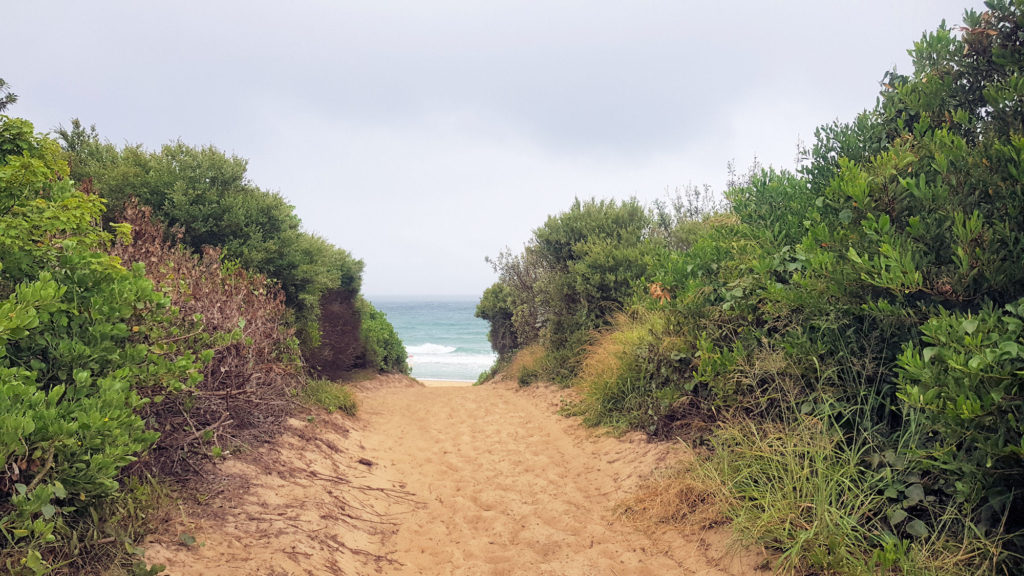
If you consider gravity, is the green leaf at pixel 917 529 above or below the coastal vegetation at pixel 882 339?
below

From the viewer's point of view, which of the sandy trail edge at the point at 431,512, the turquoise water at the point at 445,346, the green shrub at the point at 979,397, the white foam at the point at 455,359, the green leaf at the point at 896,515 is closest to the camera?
the green shrub at the point at 979,397

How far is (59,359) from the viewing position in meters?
3.32

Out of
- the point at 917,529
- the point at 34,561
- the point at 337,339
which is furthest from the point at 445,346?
the point at 34,561

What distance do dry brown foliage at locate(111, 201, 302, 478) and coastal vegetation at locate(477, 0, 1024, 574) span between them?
4.43 metres

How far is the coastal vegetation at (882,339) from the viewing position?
3.09 m

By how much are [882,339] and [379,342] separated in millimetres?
16961

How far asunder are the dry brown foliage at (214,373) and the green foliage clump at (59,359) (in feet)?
1.99

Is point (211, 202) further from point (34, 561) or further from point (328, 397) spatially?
point (34, 561)

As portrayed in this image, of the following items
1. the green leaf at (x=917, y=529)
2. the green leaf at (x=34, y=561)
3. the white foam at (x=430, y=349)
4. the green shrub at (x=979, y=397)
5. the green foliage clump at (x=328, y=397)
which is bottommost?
the white foam at (x=430, y=349)

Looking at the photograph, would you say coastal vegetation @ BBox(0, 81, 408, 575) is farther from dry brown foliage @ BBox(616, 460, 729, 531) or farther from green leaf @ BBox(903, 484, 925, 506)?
green leaf @ BBox(903, 484, 925, 506)

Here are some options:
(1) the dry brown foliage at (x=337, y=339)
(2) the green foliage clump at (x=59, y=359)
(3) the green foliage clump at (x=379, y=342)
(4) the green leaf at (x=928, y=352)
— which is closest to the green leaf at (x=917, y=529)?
(4) the green leaf at (x=928, y=352)

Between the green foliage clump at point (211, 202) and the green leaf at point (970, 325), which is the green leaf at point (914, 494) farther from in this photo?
the green foliage clump at point (211, 202)

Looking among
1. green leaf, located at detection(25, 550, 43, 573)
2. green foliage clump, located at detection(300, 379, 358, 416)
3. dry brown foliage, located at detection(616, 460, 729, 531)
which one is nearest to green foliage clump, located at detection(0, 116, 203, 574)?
green leaf, located at detection(25, 550, 43, 573)

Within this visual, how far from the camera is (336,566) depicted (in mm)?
3869
